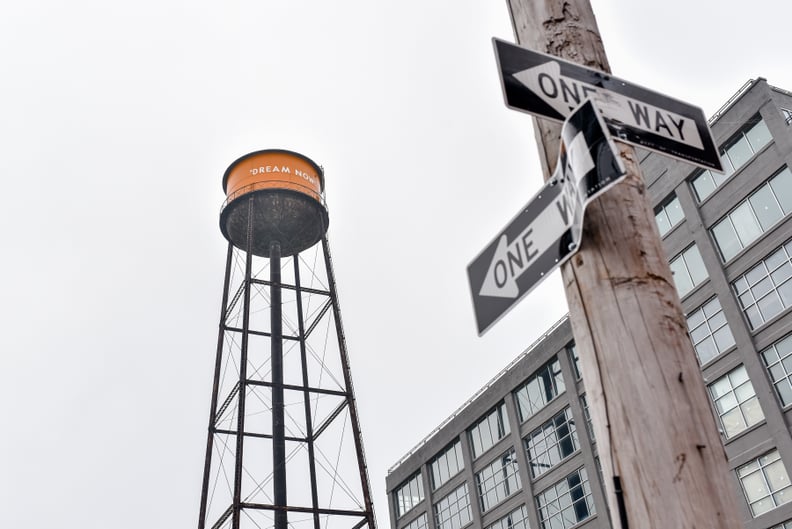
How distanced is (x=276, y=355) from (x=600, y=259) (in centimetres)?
2202

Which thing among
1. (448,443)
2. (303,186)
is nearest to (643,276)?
(303,186)

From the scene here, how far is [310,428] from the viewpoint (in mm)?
23750

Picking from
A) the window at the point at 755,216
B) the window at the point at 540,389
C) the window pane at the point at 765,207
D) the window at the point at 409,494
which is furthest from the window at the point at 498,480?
the window pane at the point at 765,207

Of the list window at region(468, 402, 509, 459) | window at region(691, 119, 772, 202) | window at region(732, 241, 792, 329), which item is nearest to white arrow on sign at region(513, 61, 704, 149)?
window at region(732, 241, 792, 329)

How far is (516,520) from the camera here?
3666 centimetres

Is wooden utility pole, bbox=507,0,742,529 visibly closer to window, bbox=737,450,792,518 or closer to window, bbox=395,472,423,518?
window, bbox=737,450,792,518

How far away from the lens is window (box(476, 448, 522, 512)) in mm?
37562

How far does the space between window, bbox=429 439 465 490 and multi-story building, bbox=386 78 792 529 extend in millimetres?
2249

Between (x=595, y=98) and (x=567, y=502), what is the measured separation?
33.2 metres

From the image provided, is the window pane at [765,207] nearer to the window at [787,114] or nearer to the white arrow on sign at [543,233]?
the window at [787,114]

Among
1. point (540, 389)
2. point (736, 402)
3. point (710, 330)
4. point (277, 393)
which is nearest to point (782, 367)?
point (736, 402)

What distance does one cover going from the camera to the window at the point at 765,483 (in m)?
24.8

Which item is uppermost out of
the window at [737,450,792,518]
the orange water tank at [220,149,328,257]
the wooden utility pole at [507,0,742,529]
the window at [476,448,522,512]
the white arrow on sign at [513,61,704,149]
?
the orange water tank at [220,149,328,257]

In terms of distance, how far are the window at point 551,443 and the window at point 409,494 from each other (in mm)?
10535
